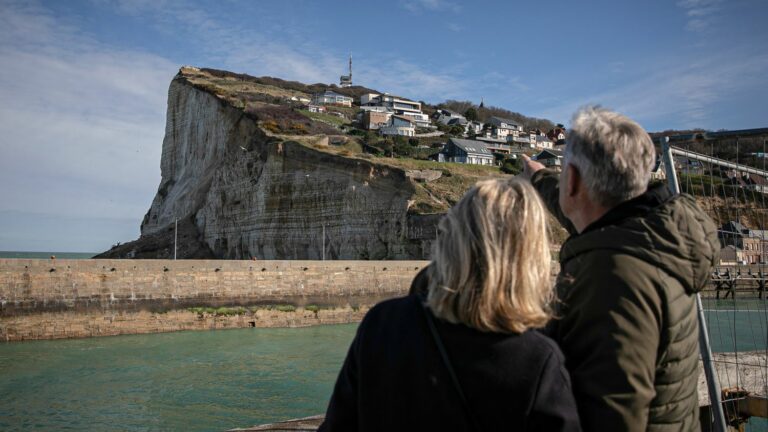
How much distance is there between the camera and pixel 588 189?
196cm

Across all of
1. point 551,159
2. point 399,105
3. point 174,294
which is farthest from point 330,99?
point 174,294

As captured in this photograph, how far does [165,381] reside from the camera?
44.1ft

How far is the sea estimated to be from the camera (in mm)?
10672

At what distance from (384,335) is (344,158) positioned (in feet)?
116

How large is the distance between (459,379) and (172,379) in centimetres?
1358

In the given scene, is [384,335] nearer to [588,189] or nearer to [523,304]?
[523,304]

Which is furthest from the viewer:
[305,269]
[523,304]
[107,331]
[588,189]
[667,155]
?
[305,269]

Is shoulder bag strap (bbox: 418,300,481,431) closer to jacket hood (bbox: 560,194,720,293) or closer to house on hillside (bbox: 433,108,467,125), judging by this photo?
jacket hood (bbox: 560,194,720,293)

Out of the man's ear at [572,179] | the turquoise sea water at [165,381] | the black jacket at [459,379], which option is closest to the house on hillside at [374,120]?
the turquoise sea water at [165,381]

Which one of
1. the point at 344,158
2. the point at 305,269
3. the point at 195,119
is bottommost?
the point at 305,269

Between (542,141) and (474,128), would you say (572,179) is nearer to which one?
(542,141)

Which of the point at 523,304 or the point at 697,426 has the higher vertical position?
the point at 523,304

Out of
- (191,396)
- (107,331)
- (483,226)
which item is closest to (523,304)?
(483,226)

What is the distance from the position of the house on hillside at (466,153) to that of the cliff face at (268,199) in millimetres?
22306
